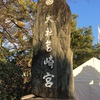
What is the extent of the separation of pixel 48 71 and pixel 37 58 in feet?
1.36

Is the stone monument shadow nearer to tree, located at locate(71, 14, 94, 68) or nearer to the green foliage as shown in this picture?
the green foliage

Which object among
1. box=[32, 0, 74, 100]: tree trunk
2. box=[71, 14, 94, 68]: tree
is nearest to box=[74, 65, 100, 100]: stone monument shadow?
box=[32, 0, 74, 100]: tree trunk

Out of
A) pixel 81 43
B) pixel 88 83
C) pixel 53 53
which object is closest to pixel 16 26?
pixel 88 83

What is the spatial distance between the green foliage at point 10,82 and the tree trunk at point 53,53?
6.27 ft

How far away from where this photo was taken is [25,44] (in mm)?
12164

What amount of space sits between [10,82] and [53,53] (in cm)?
263

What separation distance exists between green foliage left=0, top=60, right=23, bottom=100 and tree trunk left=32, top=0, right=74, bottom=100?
191 cm

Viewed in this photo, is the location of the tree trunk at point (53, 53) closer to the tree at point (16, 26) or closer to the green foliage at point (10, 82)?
the green foliage at point (10, 82)

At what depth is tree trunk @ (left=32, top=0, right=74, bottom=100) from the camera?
18.1 feet

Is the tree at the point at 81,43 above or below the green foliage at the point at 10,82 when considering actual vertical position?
above

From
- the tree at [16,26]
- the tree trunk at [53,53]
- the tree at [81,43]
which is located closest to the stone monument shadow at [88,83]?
the tree at [16,26]

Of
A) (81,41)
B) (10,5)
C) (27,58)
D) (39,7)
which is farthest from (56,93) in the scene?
(81,41)

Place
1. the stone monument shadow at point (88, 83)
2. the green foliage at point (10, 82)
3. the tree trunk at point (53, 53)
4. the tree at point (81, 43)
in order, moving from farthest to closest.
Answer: the tree at point (81, 43), the stone monument shadow at point (88, 83), the green foliage at point (10, 82), the tree trunk at point (53, 53)

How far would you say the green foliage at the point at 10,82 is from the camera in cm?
729
